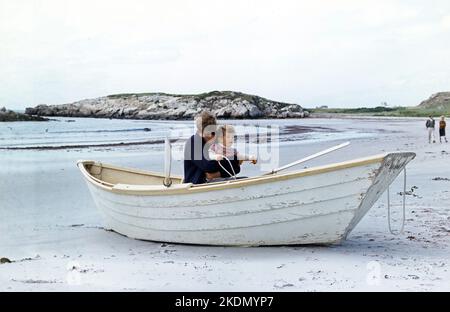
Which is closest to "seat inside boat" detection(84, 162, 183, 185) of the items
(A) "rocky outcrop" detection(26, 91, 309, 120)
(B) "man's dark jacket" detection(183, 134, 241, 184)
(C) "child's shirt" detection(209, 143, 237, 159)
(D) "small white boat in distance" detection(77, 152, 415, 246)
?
(D) "small white boat in distance" detection(77, 152, 415, 246)

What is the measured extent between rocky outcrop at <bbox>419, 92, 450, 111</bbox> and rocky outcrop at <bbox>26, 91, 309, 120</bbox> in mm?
22789

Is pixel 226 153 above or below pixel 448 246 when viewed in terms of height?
above

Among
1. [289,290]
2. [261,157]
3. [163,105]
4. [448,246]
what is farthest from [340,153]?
[163,105]

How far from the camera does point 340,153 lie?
59.1 feet

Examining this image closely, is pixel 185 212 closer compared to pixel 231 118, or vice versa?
pixel 185 212

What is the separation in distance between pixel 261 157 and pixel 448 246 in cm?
1273

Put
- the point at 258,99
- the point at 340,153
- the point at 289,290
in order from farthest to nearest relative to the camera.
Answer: the point at 258,99, the point at 340,153, the point at 289,290

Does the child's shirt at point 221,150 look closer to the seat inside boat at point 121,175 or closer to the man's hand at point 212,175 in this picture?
the man's hand at point 212,175

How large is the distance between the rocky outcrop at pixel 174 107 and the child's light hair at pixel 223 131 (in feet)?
206

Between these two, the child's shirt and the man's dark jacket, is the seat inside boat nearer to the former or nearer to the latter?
the man's dark jacket

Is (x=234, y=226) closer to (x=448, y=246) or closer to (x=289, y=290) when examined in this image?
(x=289, y=290)

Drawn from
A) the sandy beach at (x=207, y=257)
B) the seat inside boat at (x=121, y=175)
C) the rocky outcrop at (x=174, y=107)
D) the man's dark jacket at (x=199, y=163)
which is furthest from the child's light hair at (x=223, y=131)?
the rocky outcrop at (x=174, y=107)

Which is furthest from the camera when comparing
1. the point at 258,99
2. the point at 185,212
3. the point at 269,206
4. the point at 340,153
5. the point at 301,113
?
the point at 258,99

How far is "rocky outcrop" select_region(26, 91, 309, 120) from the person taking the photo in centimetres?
7388
